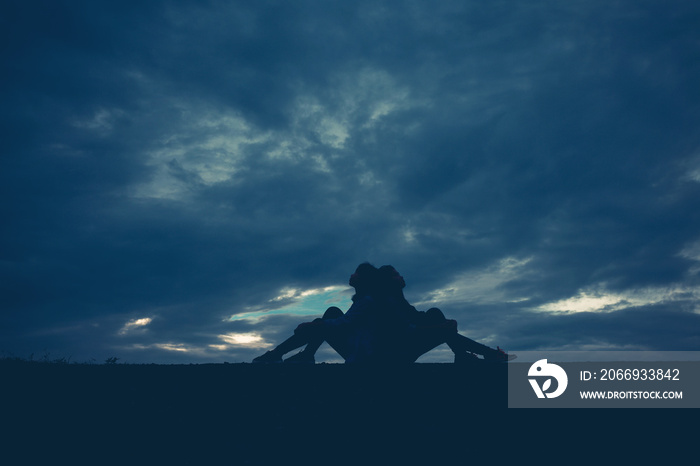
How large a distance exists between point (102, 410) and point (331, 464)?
260 cm

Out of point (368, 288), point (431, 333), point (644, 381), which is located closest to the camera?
point (644, 381)

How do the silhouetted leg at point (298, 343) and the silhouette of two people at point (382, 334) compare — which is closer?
the silhouetted leg at point (298, 343)

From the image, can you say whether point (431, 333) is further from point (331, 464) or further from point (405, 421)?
point (331, 464)

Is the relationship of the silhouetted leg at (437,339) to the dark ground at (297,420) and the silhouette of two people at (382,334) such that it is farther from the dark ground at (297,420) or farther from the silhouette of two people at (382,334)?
the dark ground at (297,420)

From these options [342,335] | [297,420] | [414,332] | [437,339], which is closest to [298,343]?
[342,335]

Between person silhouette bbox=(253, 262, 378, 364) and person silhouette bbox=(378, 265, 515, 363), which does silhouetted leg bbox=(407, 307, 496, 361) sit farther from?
person silhouette bbox=(253, 262, 378, 364)

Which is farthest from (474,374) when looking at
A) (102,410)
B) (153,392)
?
(102,410)

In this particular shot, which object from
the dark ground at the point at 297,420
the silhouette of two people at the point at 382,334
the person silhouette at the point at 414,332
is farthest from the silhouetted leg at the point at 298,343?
the dark ground at the point at 297,420

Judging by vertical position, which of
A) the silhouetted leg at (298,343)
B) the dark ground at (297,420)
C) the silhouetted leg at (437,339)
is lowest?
the dark ground at (297,420)

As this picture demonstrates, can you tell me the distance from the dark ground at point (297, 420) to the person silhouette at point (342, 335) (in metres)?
1.77

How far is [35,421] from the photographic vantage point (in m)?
4.75

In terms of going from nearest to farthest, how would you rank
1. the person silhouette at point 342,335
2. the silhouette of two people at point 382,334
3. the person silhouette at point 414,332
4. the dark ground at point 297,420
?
the dark ground at point 297,420, the person silhouette at point 342,335, the silhouette of two people at point 382,334, the person silhouette at point 414,332

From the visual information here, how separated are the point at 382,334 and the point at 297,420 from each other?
3175 millimetres

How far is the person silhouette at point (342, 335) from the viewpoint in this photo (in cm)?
726
